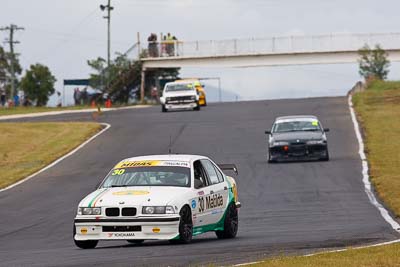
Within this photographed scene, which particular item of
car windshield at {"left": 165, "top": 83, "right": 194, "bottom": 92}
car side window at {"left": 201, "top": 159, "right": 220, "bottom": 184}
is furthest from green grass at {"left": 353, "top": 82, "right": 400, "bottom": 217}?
car windshield at {"left": 165, "top": 83, "right": 194, "bottom": 92}

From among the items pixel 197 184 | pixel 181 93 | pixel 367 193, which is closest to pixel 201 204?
pixel 197 184

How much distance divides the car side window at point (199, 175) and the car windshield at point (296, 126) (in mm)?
19657

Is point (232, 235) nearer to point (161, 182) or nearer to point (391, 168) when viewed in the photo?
point (161, 182)

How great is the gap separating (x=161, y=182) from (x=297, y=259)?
13.7 ft

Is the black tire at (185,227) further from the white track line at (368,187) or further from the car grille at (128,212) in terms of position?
the white track line at (368,187)

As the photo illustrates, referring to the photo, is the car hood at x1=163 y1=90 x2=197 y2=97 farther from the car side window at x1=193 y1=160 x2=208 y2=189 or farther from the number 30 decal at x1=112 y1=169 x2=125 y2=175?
the number 30 decal at x1=112 y1=169 x2=125 y2=175

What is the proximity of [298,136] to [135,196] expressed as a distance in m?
20.8

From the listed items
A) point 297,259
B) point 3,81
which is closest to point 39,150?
point 297,259

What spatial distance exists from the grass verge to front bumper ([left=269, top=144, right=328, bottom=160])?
298 inches

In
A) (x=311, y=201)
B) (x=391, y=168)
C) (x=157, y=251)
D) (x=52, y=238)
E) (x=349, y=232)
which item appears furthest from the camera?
(x=391, y=168)

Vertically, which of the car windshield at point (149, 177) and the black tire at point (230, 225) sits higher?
the car windshield at point (149, 177)

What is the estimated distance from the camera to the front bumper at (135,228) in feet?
51.8

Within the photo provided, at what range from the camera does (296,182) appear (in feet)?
99.2

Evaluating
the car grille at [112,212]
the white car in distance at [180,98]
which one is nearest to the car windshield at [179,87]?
the white car in distance at [180,98]
